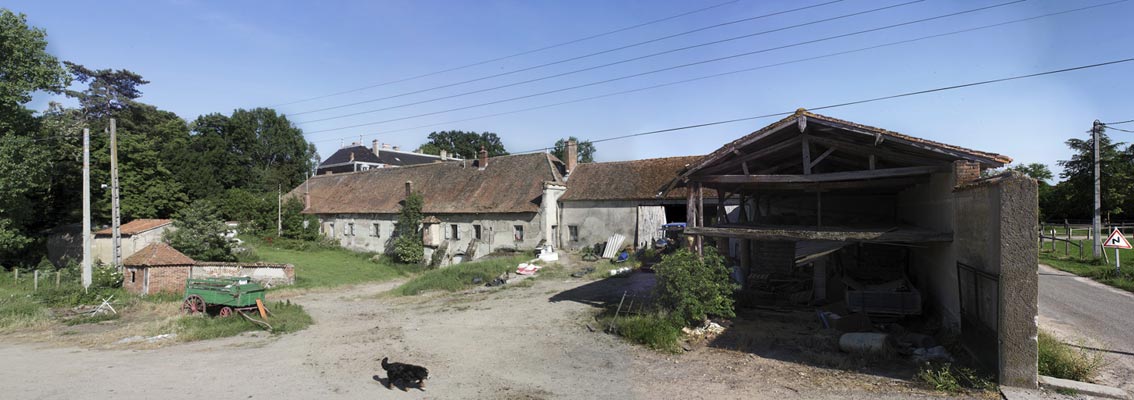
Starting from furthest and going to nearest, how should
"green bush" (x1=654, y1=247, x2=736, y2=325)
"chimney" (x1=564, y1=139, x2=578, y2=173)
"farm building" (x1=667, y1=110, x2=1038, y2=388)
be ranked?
1. "chimney" (x1=564, y1=139, x2=578, y2=173)
2. "green bush" (x1=654, y1=247, x2=736, y2=325)
3. "farm building" (x1=667, y1=110, x2=1038, y2=388)

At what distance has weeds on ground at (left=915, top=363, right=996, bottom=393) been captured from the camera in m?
7.51

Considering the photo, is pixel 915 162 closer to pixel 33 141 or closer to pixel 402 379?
pixel 402 379

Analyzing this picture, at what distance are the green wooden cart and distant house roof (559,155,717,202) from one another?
15.9m

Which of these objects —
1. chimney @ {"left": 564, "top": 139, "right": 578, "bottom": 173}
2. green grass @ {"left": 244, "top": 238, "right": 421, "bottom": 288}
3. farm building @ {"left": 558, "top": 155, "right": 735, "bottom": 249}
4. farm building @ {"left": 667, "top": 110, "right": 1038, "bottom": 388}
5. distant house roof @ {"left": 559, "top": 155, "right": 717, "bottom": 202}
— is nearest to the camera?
farm building @ {"left": 667, "top": 110, "right": 1038, "bottom": 388}

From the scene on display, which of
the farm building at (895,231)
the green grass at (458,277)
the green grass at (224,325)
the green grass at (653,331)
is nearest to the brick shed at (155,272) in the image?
the green grass at (224,325)

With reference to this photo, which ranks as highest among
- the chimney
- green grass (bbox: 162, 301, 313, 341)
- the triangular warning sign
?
the chimney

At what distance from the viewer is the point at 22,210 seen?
2430 centimetres

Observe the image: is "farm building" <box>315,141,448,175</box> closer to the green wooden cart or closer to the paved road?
the green wooden cart

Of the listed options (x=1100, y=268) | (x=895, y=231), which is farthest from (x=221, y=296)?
(x=1100, y=268)

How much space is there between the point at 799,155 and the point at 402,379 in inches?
409

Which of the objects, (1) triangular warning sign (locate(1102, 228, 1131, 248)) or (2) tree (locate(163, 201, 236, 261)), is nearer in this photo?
(1) triangular warning sign (locate(1102, 228, 1131, 248))

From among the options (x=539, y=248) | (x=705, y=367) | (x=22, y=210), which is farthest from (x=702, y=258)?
(x=22, y=210)

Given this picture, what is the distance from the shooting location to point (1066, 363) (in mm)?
7816

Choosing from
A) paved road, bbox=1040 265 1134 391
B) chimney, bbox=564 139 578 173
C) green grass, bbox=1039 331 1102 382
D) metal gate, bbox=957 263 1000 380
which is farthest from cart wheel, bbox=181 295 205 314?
paved road, bbox=1040 265 1134 391
